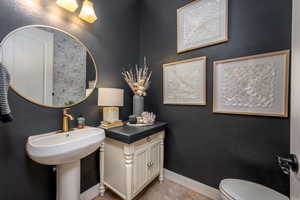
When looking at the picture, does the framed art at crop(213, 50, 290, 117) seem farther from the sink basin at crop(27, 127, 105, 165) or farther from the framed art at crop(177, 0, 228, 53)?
the sink basin at crop(27, 127, 105, 165)

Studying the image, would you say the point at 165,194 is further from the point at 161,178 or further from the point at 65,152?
the point at 65,152

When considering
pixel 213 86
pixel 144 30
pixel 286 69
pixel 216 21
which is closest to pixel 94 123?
pixel 213 86

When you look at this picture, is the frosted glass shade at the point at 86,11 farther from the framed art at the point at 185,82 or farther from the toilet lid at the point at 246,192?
the toilet lid at the point at 246,192

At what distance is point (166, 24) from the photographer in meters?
1.66

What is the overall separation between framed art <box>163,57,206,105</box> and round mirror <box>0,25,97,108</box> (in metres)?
0.93

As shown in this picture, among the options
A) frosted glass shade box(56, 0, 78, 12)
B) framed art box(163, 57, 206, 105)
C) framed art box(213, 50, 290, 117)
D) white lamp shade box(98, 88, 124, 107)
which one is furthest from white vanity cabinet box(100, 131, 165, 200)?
frosted glass shade box(56, 0, 78, 12)

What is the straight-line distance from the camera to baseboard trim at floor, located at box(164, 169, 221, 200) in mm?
1299

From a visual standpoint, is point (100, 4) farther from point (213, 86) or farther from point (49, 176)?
point (49, 176)

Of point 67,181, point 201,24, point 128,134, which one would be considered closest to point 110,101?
point 128,134

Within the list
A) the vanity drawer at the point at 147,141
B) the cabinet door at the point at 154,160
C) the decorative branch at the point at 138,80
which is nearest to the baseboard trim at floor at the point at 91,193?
the cabinet door at the point at 154,160

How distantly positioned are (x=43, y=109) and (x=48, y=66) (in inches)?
15.1

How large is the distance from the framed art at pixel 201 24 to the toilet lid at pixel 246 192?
1.33 meters

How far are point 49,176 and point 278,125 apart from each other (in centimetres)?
202

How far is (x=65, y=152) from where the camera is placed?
774 millimetres
